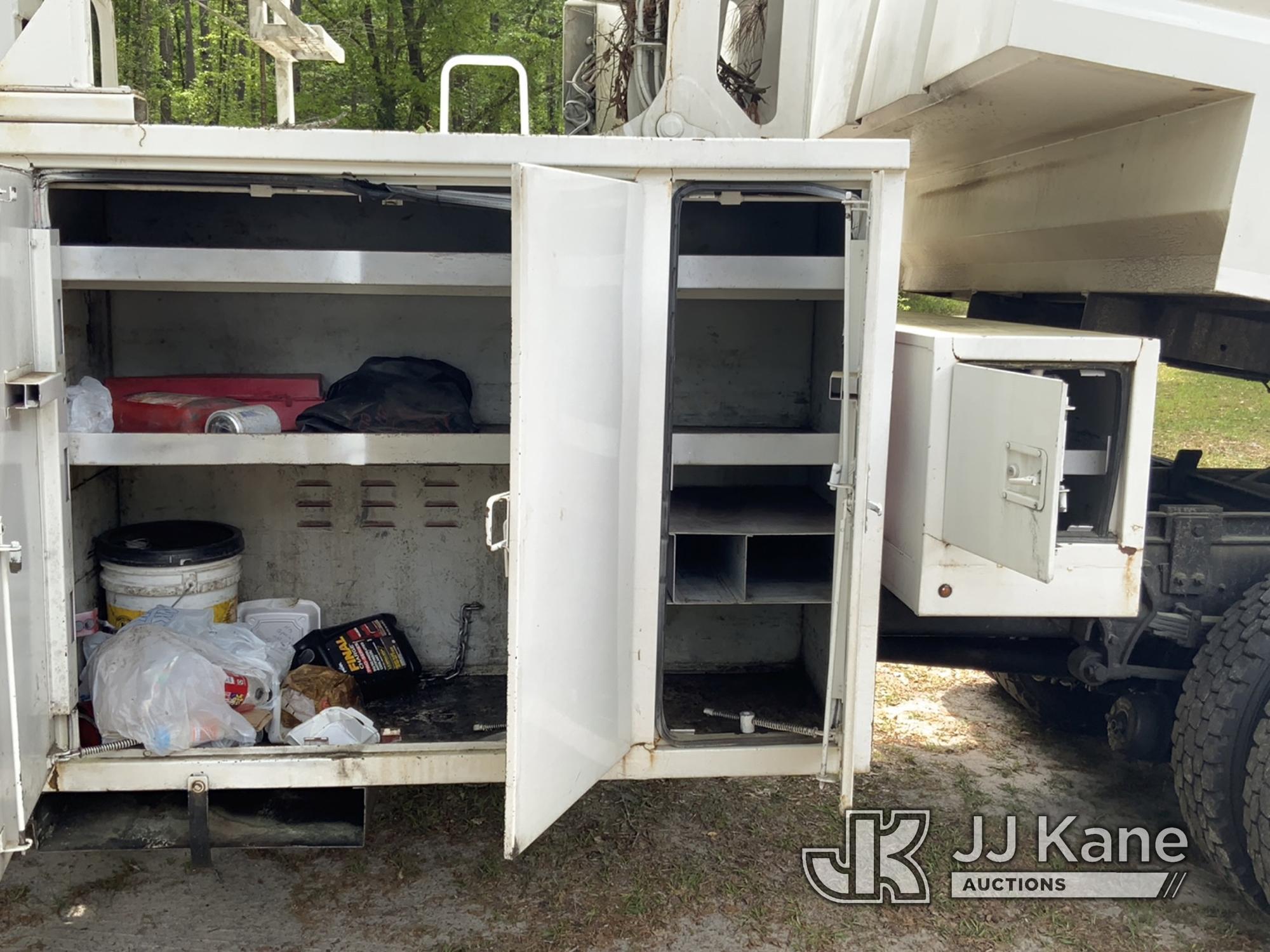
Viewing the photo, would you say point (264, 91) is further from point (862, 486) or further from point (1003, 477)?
point (1003, 477)

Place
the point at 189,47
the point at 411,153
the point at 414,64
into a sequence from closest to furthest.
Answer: the point at 411,153 < the point at 414,64 < the point at 189,47

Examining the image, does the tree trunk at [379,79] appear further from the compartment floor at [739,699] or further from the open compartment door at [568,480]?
the open compartment door at [568,480]

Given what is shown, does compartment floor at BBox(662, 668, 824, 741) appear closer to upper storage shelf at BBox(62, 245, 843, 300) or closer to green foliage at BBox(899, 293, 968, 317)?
upper storage shelf at BBox(62, 245, 843, 300)

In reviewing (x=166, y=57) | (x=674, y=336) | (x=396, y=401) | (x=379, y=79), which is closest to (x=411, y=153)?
(x=674, y=336)

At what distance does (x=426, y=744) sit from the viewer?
2.70 m

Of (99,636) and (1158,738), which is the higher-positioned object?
(99,636)

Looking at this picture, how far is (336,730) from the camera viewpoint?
289 cm

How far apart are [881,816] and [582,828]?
0.96 m

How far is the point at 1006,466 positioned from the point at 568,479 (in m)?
0.94

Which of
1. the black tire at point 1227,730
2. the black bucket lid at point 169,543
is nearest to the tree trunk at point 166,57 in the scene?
the black bucket lid at point 169,543

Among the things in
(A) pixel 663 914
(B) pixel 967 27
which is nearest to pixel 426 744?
(A) pixel 663 914

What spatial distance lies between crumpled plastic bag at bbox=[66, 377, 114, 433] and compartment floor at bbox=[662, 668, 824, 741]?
1725 mm

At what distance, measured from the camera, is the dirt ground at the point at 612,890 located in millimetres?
2932

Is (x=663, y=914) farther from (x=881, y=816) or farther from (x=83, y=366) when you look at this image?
(x=83, y=366)
